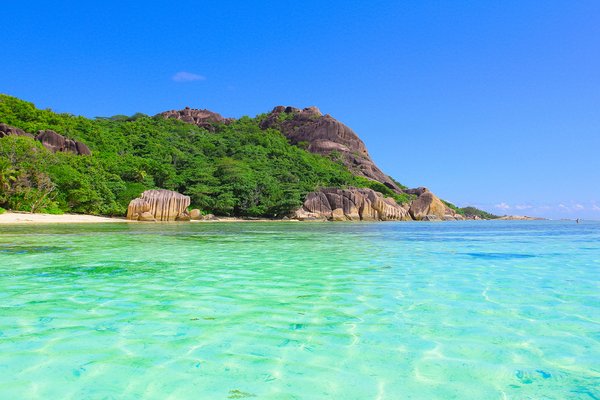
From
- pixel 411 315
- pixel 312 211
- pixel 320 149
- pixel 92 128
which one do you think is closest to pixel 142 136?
pixel 92 128

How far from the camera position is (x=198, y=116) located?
98688mm

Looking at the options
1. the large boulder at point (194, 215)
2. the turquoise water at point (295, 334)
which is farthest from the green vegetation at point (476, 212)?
the turquoise water at point (295, 334)

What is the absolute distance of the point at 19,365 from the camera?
296 centimetres

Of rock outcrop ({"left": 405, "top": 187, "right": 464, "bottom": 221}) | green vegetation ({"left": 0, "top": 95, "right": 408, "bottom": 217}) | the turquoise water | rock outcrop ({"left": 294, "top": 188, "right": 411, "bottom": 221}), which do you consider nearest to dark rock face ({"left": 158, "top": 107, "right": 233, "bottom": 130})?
green vegetation ({"left": 0, "top": 95, "right": 408, "bottom": 217})

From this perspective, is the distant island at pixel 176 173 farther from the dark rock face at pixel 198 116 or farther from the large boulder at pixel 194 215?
the dark rock face at pixel 198 116

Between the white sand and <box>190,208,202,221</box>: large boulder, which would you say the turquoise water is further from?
<box>190,208,202,221</box>: large boulder

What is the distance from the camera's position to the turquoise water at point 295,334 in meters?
2.68

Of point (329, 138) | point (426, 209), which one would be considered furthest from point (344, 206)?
point (329, 138)

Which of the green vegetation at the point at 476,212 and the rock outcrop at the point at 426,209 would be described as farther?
the green vegetation at the point at 476,212

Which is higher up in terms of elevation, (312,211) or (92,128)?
(92,128)

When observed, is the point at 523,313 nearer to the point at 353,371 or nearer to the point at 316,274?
the point at 353,371

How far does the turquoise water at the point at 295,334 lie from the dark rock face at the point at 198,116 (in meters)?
87.0

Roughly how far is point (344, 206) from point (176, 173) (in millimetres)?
18226

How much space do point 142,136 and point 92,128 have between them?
677cm
